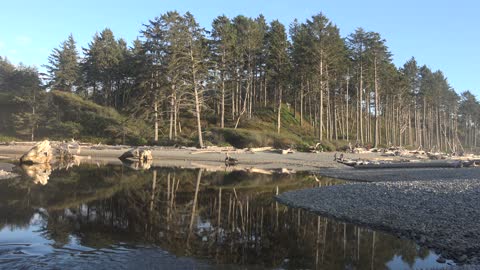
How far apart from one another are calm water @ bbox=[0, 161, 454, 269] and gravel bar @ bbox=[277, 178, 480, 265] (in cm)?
63

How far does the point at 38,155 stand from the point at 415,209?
93.9 feet

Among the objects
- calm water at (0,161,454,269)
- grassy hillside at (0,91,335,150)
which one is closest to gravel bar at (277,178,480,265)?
calm water at (0,161,454,269)

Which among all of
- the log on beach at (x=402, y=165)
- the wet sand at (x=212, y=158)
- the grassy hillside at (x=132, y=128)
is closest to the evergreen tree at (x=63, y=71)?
the grassy hillside at (x=132, y=128)

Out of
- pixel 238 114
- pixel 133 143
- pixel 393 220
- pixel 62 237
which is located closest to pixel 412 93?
pixel 238 114

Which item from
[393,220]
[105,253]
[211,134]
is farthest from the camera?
[211,134]

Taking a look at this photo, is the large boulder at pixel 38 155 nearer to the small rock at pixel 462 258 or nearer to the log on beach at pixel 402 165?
the log on beach at pixel 402 165

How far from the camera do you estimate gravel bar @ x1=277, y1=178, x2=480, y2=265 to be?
10078 mm

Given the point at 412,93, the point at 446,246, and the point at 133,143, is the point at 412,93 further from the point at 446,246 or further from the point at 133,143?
the point at 446,246

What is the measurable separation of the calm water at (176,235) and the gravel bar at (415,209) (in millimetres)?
630

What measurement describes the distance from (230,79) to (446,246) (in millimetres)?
53829

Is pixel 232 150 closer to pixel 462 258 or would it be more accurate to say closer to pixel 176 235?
pixel 176 235

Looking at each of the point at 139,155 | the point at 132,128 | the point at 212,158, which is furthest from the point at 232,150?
the point at 132,128

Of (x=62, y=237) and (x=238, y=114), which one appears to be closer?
(x=62, y=237)

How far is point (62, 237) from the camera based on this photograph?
10102 mm
